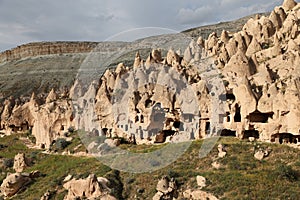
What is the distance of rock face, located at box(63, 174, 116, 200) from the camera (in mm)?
29328

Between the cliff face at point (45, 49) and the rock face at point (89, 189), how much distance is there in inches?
5512

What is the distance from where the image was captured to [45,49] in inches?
6757

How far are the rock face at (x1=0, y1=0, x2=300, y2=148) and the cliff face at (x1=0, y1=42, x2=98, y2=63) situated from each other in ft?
363

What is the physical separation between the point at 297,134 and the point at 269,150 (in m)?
2.35

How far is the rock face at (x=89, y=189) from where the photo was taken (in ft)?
96.2

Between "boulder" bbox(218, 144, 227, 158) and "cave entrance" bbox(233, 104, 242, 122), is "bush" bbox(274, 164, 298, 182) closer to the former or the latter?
"boulder" bbox(218, 144, 227, 158)

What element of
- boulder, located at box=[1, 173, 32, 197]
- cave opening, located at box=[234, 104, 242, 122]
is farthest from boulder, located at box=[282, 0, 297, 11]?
boulder, located at box=[1, 173, 32, 197]

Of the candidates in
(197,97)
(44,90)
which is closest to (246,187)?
(197,97)

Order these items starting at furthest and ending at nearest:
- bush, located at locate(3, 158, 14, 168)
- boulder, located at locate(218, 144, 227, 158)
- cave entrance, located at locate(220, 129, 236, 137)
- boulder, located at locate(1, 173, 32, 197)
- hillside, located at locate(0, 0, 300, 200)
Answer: bush, located at locate(3, 158, 14, 168), cave entrance, located at locate(220, 129, 236, 137), boulder, located at locate(1, 173, 32, 197), boulder, located at locate(218, 144, 227, 158), hillside, located at locate(0, 0, 300, 200)

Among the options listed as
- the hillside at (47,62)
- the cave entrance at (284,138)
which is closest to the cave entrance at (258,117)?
the cave entrance at (284,138)

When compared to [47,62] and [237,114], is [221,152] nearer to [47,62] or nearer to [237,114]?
[237,114]

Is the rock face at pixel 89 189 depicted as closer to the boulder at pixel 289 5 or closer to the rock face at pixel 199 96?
the rock face at pixel 199 96

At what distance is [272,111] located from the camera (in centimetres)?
3391

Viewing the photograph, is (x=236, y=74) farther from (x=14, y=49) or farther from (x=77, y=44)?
(x=14, y=49)
